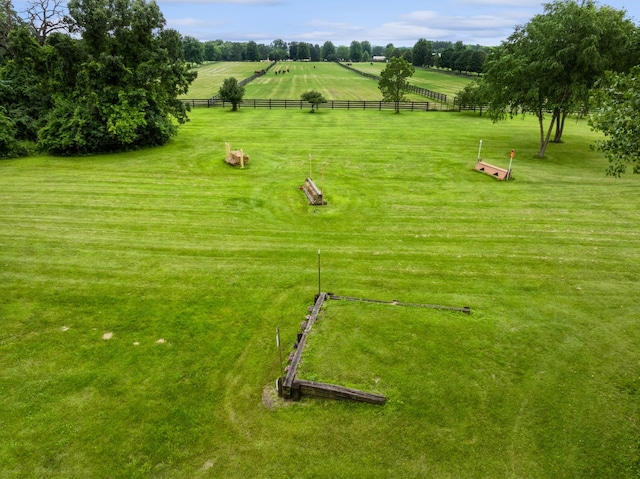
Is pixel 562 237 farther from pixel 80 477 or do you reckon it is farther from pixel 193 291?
pixel 80 477

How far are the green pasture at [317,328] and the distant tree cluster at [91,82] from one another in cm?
541

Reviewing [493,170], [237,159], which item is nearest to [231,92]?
[237,159]

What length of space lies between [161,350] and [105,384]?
3.99 feet

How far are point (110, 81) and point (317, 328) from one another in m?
24.0

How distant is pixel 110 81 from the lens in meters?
24.8

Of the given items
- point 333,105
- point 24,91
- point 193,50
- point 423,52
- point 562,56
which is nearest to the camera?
point 562,56

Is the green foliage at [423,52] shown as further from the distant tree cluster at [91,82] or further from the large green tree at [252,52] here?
the distant tree cluster at [91,82]

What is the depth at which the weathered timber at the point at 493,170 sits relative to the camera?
20.2 m

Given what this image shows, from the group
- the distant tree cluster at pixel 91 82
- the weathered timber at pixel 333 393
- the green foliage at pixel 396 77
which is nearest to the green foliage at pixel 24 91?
the distant tree cluster at pixel 91 82

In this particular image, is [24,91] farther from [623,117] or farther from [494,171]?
[623,117]

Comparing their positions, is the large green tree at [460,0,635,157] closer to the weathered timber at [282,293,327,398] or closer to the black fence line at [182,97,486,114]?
the weathered timber at [282,293,327,398]

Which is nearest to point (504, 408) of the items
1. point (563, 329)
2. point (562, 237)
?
point (563, 329)

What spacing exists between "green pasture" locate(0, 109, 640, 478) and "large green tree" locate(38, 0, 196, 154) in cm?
529

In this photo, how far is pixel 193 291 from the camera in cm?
1063
